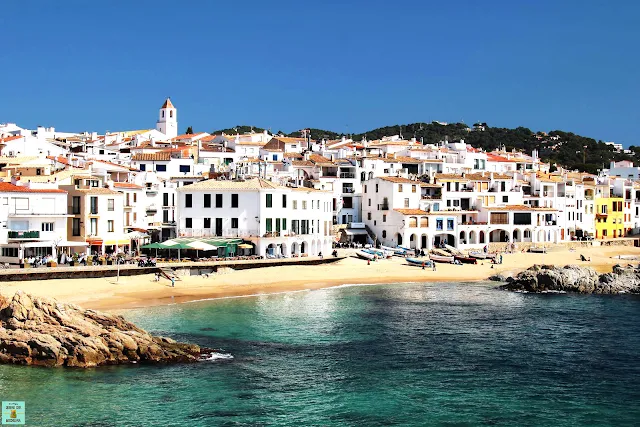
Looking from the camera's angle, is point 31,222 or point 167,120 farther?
point 167,120

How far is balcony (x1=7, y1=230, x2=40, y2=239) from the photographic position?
2096 inches

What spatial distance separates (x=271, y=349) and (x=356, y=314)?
1124 centimetres

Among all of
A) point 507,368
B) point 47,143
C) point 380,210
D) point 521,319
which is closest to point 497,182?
point 380,210

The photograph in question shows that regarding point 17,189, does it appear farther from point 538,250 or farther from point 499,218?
point 538,250

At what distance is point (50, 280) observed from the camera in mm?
48344

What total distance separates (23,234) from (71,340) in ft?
82.9

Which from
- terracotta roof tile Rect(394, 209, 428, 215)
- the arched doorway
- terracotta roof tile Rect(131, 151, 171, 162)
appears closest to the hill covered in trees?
the arched doorway

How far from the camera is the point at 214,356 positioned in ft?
107

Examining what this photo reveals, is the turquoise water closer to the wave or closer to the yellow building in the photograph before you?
the wave

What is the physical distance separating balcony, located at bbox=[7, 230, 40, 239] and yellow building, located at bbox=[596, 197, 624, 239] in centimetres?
7190

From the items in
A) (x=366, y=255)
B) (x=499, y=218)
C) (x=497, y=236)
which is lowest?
(x=366, y=255)

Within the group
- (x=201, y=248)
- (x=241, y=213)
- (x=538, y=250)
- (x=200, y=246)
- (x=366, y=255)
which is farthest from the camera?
(x=538, y=250)

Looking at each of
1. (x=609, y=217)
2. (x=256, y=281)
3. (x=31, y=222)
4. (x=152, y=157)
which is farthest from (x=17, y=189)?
(x=609, y=217)

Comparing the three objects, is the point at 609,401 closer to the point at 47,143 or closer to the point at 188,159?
the point at 188,159
